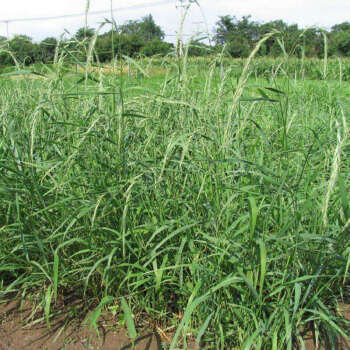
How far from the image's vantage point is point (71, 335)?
5.64 ft

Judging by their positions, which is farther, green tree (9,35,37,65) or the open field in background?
green tree (9,35,37,65)

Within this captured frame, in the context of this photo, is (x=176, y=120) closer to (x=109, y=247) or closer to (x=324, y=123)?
(x=109, y=247)

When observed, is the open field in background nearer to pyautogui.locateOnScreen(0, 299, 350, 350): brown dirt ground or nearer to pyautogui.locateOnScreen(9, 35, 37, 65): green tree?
pyautogui.locateOnScreen(0, 299, 350, 350): brown dirt ground

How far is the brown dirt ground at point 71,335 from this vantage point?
1656 mm

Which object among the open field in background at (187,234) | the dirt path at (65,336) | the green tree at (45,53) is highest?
the green tree at (45,53)

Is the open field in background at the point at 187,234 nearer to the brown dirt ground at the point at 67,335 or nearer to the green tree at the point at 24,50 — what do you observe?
the brown dirt ground at the point at 67,335

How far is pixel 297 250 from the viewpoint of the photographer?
1.58 m

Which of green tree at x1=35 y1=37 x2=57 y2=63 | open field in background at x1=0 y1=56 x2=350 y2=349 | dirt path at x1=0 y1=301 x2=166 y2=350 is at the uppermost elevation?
green tree at x1=35 y1=37 x2=57 y2=63

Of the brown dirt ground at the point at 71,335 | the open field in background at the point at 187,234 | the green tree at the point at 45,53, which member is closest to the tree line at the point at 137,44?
the green tree at the point at 45,53

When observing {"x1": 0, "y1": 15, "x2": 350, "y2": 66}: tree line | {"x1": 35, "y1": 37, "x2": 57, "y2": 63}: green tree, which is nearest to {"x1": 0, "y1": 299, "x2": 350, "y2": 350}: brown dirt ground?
{"x1": 0, "y1": 15, "x2": 350, "y2": 66}: tree line

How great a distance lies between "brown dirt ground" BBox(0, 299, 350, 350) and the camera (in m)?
1.66

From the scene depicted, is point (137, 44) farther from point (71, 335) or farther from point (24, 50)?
point (71, 335)

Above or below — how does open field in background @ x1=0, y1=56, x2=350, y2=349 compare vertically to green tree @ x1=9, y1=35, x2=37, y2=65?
below

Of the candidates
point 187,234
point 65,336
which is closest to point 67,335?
point 65,336
